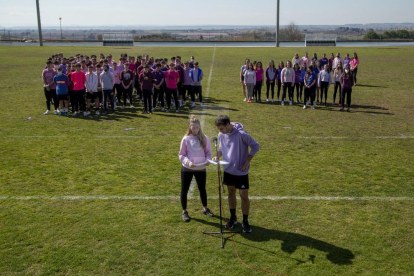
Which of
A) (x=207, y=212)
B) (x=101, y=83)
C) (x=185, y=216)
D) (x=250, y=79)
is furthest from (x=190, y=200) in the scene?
(x=250, y=79)

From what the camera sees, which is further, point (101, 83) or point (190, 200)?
point (101, 83)

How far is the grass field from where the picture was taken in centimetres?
599

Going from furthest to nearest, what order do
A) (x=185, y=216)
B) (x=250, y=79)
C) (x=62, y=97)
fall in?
(x=250, y=79), (x=62, y=97), (x=185, y=216)

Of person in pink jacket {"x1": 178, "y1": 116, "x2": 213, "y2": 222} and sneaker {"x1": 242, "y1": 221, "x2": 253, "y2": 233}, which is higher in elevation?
person in pink jacket {"x1": 178, "y1": 116, "x2": 213, "y2": 222}

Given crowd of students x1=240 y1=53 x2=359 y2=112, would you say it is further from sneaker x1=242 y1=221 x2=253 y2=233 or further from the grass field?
sneaker x1=242 y1=221 x2=253 y2=233

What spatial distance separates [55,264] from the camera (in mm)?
5867

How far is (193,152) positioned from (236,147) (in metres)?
0.80

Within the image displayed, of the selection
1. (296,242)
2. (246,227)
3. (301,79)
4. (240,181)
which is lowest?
(296,242)

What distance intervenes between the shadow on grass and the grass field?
3cm

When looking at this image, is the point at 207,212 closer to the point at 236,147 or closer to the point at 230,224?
the point at 230,224

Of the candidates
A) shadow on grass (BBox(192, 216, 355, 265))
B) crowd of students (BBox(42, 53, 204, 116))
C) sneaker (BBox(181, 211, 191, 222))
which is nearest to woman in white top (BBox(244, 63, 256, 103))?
crowd of students (BBox(42, 53, 204, 116))

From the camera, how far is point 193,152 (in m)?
6.88

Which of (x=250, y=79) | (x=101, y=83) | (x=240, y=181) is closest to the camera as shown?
(x=240, y=181)

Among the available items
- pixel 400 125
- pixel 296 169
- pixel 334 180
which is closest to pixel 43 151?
pixel 296 169
